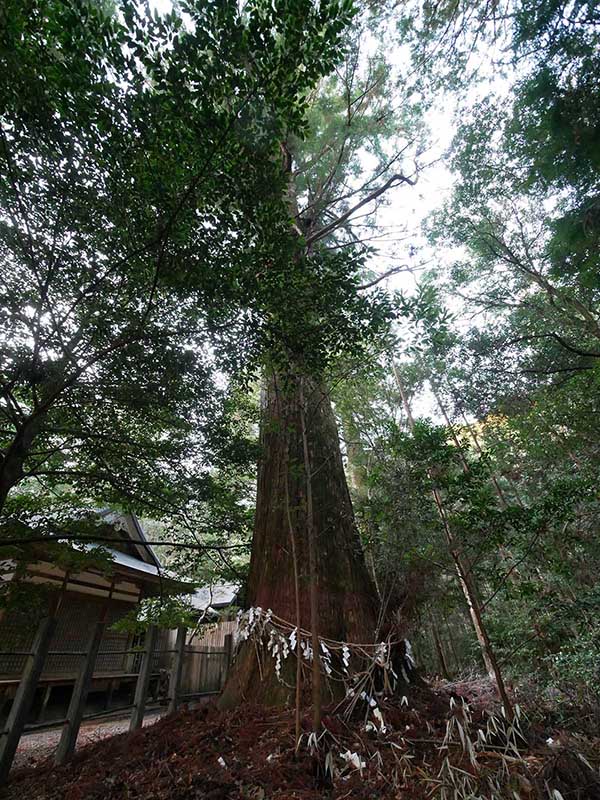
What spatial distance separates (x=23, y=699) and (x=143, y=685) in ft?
4.99

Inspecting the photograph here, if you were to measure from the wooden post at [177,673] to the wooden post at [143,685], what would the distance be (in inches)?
19.1

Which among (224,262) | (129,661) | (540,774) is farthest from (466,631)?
(224,262)

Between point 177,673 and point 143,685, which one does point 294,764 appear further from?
point 177,673

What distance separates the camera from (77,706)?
377cm

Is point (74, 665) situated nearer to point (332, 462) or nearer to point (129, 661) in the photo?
point (129, 661)

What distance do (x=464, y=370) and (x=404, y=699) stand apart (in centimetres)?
549

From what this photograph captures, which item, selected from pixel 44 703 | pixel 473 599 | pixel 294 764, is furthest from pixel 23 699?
pixel 44 703

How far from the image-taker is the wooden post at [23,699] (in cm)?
324

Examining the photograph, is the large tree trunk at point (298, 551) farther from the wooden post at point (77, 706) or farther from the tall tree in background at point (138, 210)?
the wooden post at point (77, 706)

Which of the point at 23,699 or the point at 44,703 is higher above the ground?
the point at 23,699

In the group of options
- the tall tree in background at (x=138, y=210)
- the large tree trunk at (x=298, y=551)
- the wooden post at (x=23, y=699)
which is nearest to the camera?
the tall tree in background at (x=138, y=210)

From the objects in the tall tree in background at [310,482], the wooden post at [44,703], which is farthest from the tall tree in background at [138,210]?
the wooden post at [44,703]

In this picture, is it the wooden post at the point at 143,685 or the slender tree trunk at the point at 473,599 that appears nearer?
the slender tree trunk at the point at 473,599

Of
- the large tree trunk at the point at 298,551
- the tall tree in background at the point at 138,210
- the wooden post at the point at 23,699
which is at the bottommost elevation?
the wooden post at the point at 23,699
